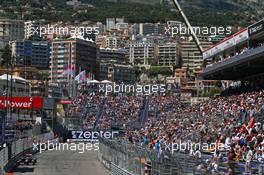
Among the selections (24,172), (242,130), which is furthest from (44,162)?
(242,130)

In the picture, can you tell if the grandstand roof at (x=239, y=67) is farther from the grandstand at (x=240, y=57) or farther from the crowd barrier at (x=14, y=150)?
the crowd barrier at (x=14, y=150)

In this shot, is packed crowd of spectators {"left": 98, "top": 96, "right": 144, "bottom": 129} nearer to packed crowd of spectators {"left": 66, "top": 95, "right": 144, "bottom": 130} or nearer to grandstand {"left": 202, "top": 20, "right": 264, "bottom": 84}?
packed crowd of spectators {"left": 66, "top": 95, "right": 144, "bottom": 130}
